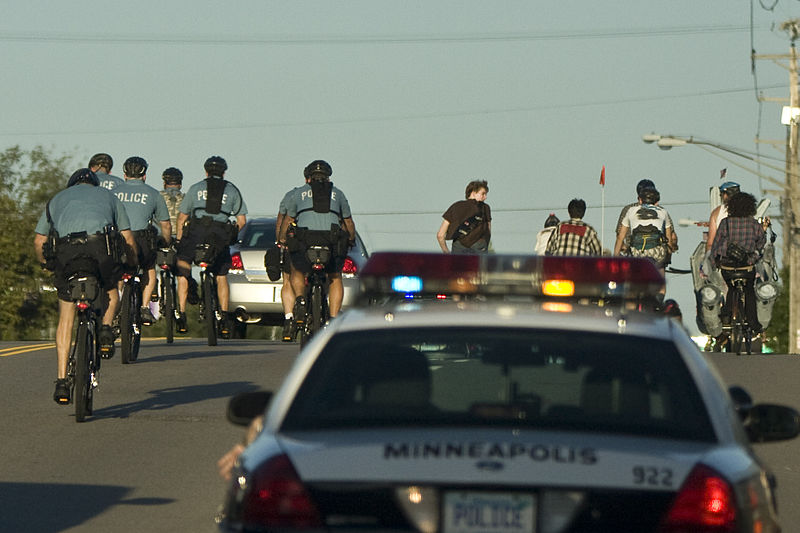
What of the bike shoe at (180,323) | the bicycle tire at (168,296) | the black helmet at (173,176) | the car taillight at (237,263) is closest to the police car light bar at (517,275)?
the bicycle tire at (168,296)

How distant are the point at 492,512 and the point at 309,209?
12.6m

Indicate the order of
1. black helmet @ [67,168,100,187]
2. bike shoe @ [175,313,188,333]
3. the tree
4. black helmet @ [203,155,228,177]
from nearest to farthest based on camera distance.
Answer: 1. black helmet @ [67,168,100,187]
2. black helmet @ [203,155,228,177]
3. bike shoe @ [175,313,188,333]
4. the tree

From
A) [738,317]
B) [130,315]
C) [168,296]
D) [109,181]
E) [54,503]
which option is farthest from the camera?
[168,296]

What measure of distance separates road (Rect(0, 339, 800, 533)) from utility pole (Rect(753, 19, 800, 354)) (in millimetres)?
33054

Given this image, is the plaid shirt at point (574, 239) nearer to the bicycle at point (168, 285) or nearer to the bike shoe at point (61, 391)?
the bicycle at point (168, 285)

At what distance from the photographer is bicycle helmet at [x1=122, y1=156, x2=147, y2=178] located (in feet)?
57.6

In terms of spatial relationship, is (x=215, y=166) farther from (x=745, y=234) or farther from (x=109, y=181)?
(x=745, y=234)

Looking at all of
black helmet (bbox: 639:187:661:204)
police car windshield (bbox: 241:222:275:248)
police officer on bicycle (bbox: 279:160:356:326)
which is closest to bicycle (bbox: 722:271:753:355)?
black helmet (bbox: 639:187:661:204)

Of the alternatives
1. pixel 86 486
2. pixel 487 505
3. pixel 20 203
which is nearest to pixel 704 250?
pixel 86 486

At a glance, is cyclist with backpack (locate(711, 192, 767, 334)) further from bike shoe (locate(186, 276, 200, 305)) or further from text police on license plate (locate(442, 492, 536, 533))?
text police on license plate (locate(442, 492, 536, 533))

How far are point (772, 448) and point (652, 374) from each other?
264 inches

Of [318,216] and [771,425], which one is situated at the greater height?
[318,216]

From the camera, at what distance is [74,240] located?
12844 millimetres

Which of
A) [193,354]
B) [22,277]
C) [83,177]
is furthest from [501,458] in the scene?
[22,277]
